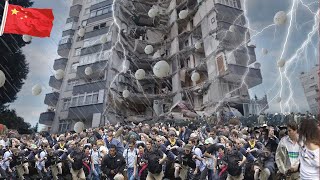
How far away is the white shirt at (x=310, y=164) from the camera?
338cm

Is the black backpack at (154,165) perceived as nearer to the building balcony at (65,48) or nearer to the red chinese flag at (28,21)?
the red chinese flag at (28,21)

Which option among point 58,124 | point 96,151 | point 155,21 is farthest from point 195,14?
point 96,151

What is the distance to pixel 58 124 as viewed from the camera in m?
35.0

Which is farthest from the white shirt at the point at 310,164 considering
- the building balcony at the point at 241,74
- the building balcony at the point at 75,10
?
the building balcony at the point at 75,10

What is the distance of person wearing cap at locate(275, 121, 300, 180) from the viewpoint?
16.7 feet

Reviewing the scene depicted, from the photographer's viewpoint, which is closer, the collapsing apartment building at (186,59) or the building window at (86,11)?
the collapsing apartment building at (186,59)

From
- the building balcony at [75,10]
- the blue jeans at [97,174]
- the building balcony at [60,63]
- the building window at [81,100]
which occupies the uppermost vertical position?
the building balcony at [75,10]

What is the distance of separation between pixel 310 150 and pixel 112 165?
621cm

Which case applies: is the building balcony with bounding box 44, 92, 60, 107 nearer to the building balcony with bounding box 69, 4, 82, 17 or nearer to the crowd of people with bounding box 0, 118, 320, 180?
the building balcony with bounding box 69, 4, 82, 17

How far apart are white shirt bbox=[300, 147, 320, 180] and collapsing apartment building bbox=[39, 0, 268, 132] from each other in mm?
22938

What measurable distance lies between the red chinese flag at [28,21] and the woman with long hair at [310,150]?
10.8 meters

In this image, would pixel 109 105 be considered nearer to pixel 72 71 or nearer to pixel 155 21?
pixel 72 71

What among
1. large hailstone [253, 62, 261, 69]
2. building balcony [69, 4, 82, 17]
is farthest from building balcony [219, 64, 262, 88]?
building balcony [69, 4, 82, 17]

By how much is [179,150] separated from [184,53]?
27152 millimetres
